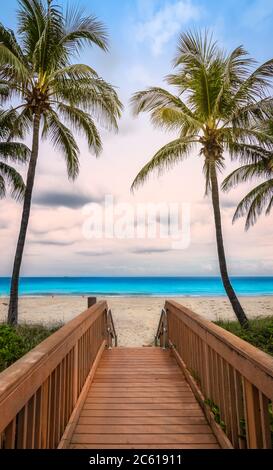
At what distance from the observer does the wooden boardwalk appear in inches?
105

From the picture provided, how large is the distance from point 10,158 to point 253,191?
969cm

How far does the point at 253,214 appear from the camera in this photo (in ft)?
40.5

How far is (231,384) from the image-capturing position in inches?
90.7

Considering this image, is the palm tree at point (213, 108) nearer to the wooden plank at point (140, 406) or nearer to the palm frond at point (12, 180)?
the palm frond at point (12, 180)

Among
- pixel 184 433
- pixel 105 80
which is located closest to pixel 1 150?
pixel 105 80

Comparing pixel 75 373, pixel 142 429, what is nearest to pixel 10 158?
pixel 75 373

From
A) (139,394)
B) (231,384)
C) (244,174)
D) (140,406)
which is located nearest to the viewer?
(231,384)

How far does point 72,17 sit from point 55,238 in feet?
112

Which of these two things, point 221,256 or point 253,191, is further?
point 253,191

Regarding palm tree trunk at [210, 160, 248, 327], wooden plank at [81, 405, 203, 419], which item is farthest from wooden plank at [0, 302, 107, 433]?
palm tree trunk at [210, 160, 248, 327]

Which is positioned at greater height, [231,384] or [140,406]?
[231,384]

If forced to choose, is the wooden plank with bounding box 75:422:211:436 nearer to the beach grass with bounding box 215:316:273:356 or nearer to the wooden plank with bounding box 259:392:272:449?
the wooden plank with bounding box 259:392:272:449

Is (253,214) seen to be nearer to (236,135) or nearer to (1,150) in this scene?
(236,135)

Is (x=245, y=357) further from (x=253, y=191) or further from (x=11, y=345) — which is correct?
(x=253, y=191)
